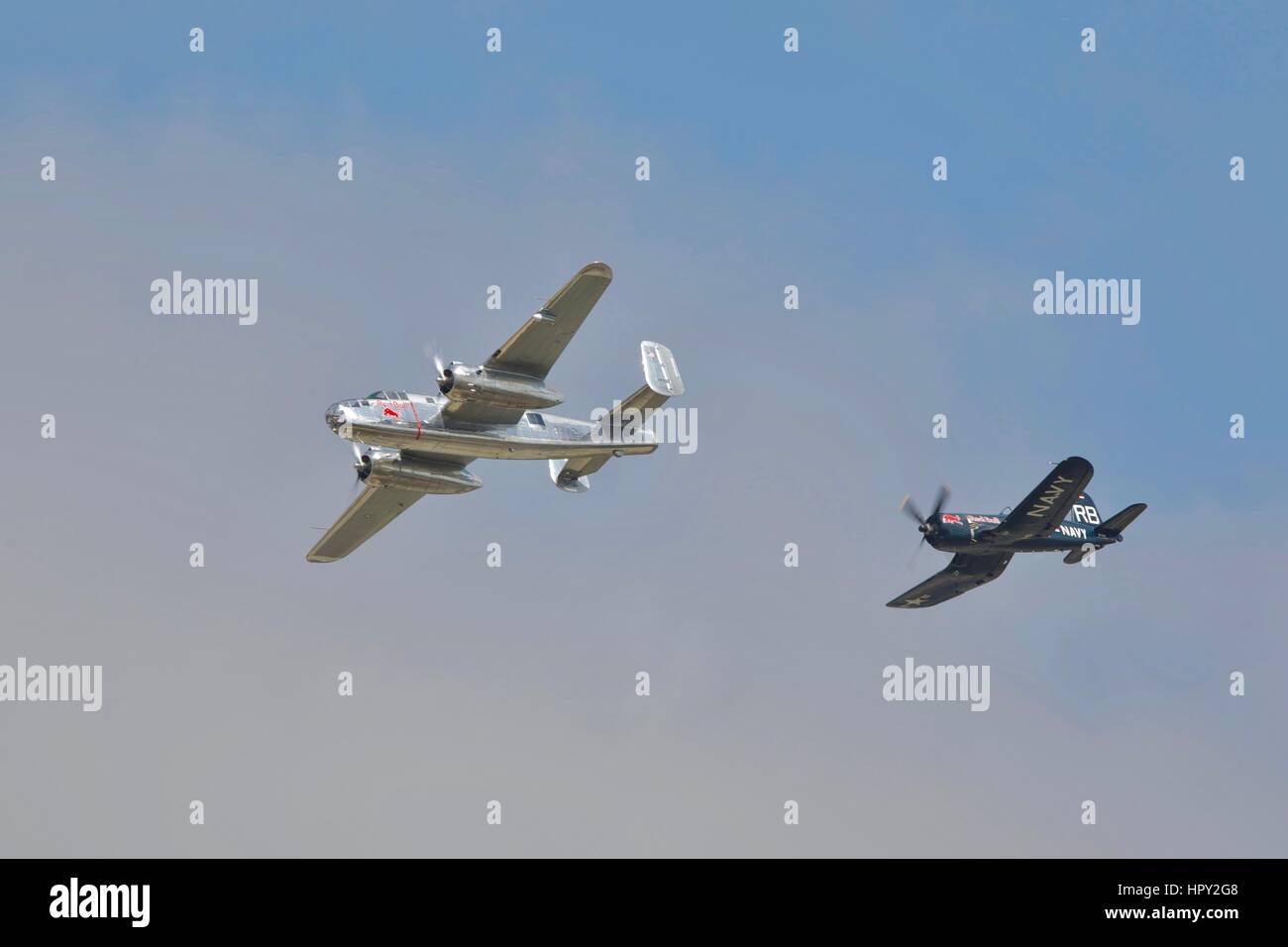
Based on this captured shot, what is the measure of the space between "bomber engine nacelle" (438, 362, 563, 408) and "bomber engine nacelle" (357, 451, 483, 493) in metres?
4.94

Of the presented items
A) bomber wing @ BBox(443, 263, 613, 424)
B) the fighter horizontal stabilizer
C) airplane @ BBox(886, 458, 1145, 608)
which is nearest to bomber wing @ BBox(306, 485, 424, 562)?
bomber wing @ BBox(443, 263, 613, 424)

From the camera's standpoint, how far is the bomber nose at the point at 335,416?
5888 centimetres

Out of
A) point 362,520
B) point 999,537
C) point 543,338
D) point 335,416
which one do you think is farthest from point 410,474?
point 999,537

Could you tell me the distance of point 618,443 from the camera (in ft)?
211

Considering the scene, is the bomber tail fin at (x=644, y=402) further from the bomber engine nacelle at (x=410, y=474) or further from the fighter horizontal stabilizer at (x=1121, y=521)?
the fighter horizontal stabilizer at (x=1121, y=521)

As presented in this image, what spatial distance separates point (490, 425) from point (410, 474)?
462 centimetres

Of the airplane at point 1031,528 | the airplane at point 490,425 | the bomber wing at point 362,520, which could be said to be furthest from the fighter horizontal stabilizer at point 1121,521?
the bomber wing at point 362,520

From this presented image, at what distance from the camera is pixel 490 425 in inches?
2442

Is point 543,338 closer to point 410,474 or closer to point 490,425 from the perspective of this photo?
point 490,425

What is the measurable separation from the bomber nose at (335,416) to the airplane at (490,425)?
37 mm

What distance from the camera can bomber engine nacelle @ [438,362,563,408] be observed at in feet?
196

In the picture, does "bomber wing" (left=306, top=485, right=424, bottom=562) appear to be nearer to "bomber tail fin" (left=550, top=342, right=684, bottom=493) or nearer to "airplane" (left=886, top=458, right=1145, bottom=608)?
"bomber tail fin" (left=550, top=342, right=684, bottom=493)

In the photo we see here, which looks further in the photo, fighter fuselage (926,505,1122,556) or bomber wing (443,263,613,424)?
fighter fuselage (926,505,1122,556)
